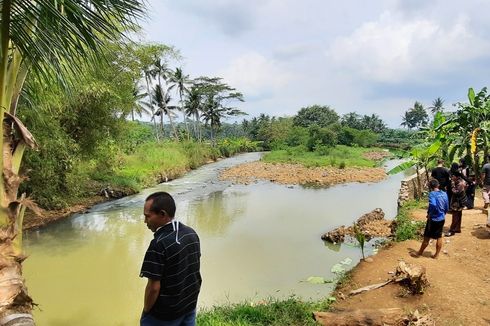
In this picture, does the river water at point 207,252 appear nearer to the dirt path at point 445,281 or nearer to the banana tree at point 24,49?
the dirt path at point 445,281

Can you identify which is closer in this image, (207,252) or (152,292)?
(152,292)

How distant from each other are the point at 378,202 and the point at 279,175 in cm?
1003

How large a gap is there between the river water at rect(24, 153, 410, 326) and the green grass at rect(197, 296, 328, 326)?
3.78 ft

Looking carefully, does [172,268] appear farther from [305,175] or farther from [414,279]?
[305,175]

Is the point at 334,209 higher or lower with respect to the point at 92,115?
lower

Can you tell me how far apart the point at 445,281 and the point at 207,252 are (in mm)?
5331

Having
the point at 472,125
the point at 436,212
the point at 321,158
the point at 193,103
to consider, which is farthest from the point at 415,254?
the point at 193,103

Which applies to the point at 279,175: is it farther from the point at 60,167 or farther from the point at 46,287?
the point at 46,287

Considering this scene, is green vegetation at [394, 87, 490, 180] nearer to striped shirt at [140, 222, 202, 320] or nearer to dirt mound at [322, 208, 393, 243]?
dirt mound at [322, 208, 393, 243]

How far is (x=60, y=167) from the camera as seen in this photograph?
39.1 feet

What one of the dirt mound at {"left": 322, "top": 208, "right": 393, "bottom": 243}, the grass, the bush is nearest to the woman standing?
the dirt mound at {"left": 322, "top": 208, "right": 393, "bottom": 243}

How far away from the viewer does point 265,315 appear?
498cm

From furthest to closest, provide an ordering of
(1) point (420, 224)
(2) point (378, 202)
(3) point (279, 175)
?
(3) point (279, 175) → (2) point (378, 202) → (1) point (420, 224)

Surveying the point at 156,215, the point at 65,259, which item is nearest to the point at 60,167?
the point at 65,259
